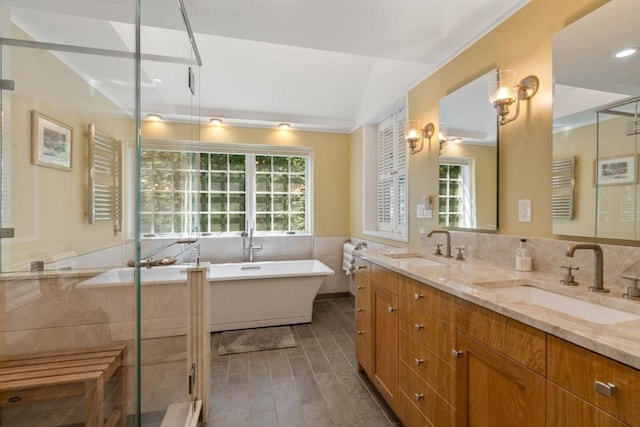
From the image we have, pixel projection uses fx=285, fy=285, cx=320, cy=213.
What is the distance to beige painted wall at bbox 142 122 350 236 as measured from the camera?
13.4ft

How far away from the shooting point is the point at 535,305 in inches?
38.9

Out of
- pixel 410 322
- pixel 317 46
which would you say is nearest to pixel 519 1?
pixel 317 46

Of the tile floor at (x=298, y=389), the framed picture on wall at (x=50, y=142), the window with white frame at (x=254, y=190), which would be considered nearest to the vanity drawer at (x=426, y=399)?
the tile floor at (x=298, y=389)

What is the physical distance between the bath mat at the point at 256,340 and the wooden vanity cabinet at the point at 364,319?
817mm

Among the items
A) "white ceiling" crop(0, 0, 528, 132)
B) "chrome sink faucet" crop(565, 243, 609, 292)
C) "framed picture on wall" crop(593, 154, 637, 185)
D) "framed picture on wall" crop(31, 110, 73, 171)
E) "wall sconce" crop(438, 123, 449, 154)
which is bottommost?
"chrome sink faucet" crop(565, 243, 609, 292)

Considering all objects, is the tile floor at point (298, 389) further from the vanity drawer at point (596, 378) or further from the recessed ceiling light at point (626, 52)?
the recessed ceiling light at point (626, 52)

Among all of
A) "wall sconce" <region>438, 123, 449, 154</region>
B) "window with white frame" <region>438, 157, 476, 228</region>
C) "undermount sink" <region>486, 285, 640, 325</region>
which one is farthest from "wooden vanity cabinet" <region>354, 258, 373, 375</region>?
"wall sconce" <region>438, 123, 449, 154</region>

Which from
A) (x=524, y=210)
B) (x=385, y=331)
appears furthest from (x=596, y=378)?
(x=385, y=331)

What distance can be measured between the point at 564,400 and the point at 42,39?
3024 mm

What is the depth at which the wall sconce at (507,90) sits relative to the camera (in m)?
1.54

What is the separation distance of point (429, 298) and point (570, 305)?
1.77 feet

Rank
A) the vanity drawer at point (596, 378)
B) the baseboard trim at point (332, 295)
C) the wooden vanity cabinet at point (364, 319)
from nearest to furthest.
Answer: the vanity drawer at point (596, 378), the wooden vanity cabinet at point (364, 319), the baseboard trim at point (332, 295)

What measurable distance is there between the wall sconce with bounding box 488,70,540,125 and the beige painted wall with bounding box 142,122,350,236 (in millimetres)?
2771

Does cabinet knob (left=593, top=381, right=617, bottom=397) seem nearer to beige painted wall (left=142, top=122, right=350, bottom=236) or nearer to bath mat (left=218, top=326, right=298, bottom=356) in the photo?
bath mat (left=218, top=326, right=298, bottom=356)
